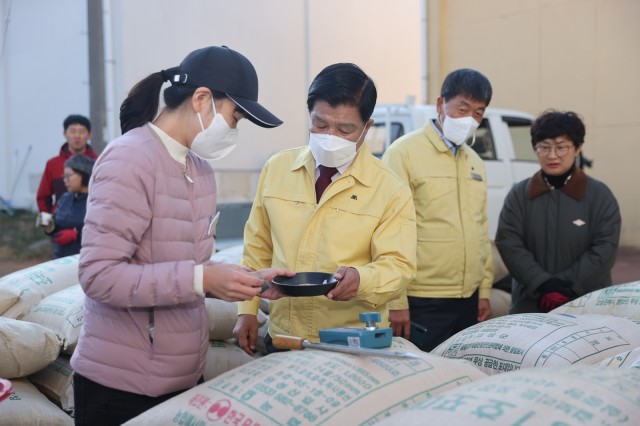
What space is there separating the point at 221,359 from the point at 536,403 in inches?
73.7

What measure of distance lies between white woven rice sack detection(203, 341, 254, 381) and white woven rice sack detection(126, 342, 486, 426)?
1247 mm

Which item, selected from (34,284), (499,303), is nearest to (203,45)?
(499,303)

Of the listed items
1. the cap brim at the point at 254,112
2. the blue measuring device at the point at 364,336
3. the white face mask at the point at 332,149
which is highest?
the cap brim at the point at 254,112

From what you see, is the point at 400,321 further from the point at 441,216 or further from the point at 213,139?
the point at 213,139

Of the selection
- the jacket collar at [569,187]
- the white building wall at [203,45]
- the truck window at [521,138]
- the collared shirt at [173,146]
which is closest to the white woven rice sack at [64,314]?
the collared shirt at [173,146]

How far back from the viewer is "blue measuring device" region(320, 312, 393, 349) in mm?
1984

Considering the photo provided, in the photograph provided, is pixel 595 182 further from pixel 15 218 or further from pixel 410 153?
pixel 15 218

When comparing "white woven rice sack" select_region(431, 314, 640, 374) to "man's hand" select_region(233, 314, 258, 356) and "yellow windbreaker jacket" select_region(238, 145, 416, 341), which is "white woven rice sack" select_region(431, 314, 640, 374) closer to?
"yellow windbreaker jacket" select_region(238, 145, 416, 341)

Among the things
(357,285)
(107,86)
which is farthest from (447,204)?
(107,86)

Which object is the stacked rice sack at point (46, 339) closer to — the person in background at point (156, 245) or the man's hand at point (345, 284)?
the person in background at point (156, 245)

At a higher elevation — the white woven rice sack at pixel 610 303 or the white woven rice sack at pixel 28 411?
the white woven rice sack at pixel 610 303

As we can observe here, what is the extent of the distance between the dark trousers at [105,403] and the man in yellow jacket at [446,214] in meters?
1.55

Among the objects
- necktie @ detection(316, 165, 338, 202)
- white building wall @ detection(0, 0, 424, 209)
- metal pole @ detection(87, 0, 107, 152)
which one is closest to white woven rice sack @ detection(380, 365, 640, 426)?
necktie @ detection(316, 165, 338, 202)

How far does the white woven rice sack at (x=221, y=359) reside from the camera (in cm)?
327
